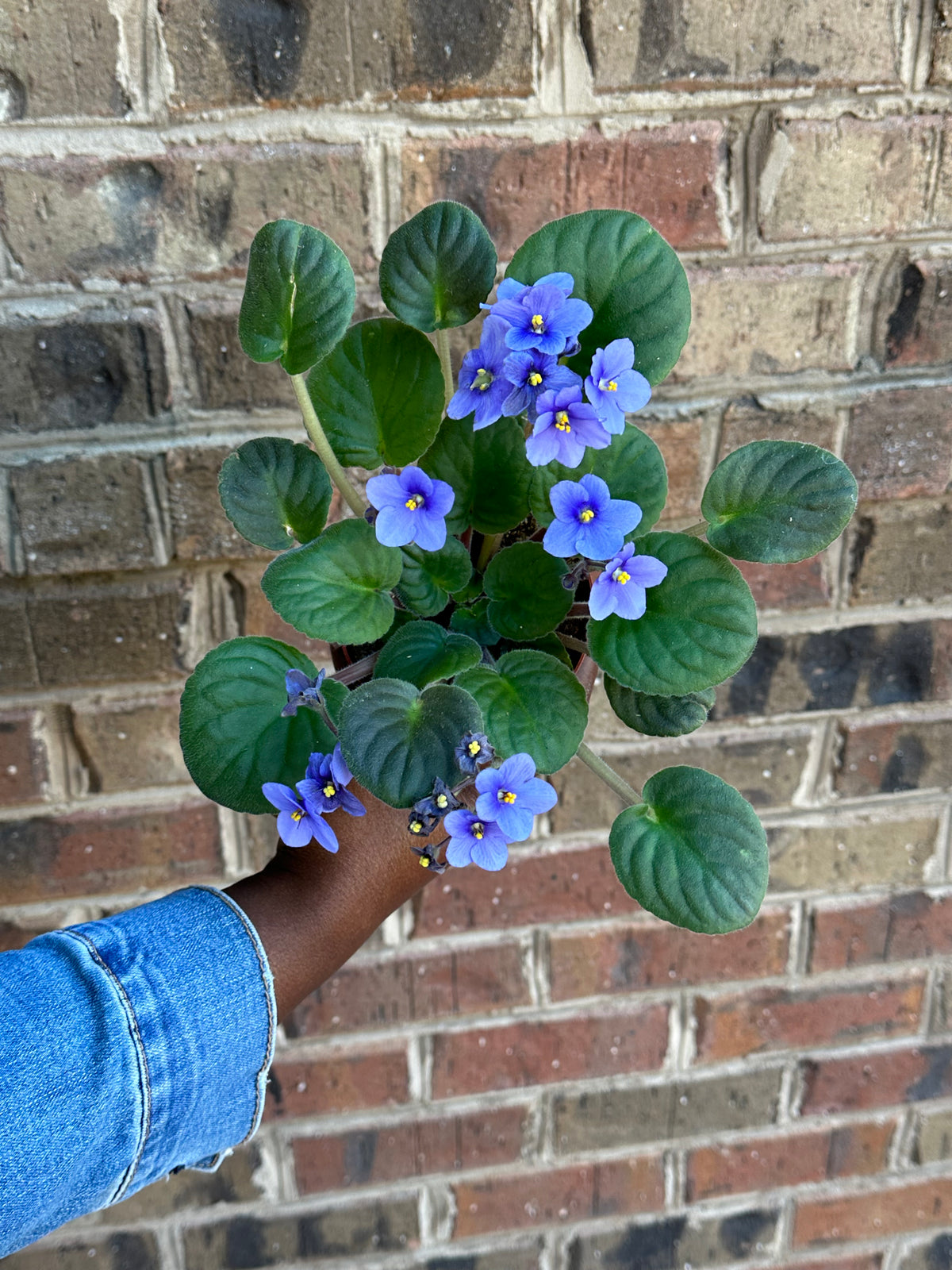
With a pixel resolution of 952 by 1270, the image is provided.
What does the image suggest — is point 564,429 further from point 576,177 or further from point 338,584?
point 576,177

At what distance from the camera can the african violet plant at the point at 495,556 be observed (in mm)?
447

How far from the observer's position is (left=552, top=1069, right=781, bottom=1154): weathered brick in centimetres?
100

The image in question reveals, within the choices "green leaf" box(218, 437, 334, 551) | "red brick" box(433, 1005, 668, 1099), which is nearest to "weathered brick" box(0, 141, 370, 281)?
"green leaf" box(218, 437, 334, 551)

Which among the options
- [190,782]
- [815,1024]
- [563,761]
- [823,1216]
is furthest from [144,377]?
[823,1216]

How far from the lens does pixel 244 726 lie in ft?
1.66

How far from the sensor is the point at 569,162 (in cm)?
69

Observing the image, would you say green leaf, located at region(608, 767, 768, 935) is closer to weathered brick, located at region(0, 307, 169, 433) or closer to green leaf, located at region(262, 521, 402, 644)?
green leaf, located at region(262, 521, 402, 644)

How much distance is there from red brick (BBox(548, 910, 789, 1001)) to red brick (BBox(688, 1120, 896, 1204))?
0.70 ft

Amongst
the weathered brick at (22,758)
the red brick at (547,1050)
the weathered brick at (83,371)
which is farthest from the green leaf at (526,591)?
the red brick at (547,1050)

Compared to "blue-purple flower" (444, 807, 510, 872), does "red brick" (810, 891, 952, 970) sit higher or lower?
lower

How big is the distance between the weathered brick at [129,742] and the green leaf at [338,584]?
0.38 metres

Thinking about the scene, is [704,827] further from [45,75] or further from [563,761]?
[45,75]

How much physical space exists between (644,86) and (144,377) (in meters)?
0.40

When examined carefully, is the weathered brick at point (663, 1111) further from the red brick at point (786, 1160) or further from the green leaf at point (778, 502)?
the green leaf at point (778, 502)
